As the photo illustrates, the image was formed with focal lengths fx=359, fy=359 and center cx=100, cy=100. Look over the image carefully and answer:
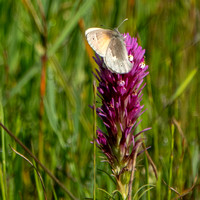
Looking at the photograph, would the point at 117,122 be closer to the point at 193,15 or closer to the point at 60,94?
the point at 60,94

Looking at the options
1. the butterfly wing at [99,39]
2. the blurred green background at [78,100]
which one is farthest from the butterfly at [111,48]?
the blurred green background at [78,100]

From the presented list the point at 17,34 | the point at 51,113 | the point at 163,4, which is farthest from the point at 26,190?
the point at 163,4

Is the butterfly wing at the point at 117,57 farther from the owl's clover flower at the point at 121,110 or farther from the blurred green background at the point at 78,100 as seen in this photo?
the blurred green background at the point at 78,100

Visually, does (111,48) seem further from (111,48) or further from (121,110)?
(121,110)

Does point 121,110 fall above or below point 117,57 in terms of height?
below

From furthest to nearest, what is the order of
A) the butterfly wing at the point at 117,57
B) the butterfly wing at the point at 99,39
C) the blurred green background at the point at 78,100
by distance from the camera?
1. the blurred green background at the point at 78,100
2. the butterfly wing at the point at 99,39
3. the butterfly wing at the point at 117,57

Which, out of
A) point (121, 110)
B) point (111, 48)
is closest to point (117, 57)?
point (111, 48)

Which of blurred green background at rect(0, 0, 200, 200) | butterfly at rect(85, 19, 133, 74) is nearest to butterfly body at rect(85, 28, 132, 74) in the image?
butterfly at rect(85, 19, 133, 74)
